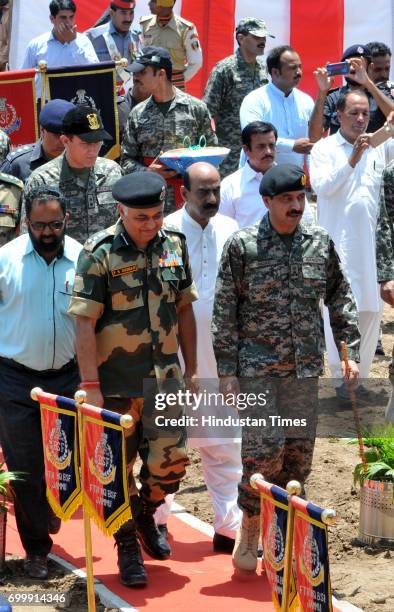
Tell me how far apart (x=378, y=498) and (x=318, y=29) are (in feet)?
29.6

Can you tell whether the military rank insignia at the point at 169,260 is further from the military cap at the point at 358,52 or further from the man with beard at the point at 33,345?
the military cap at the point at 358,52

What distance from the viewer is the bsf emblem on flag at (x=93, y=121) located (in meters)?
7.96

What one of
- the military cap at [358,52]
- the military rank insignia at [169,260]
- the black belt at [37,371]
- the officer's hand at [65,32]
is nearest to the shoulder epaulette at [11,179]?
the black belt at [37,371]

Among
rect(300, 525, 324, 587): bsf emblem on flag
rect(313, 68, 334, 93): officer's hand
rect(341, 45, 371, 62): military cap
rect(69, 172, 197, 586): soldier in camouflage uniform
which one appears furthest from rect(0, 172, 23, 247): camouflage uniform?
rect(341, 45, 371, 62): military cap

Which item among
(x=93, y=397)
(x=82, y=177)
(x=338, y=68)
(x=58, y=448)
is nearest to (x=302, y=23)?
(x=338, y=68)

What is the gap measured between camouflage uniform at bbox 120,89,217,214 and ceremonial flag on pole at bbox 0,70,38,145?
1314 mm

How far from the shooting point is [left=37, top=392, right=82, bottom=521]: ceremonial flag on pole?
6.21 metres

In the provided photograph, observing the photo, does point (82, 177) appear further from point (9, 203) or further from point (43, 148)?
point (43, 148)

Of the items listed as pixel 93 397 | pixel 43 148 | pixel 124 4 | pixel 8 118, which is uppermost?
pixel 124 4

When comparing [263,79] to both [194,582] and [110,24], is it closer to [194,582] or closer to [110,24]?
[110,24]

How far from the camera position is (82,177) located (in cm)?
806

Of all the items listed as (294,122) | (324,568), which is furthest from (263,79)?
(324,568)

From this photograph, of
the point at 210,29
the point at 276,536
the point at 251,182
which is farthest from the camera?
the point at 210,29

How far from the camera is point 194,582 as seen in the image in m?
6.94
